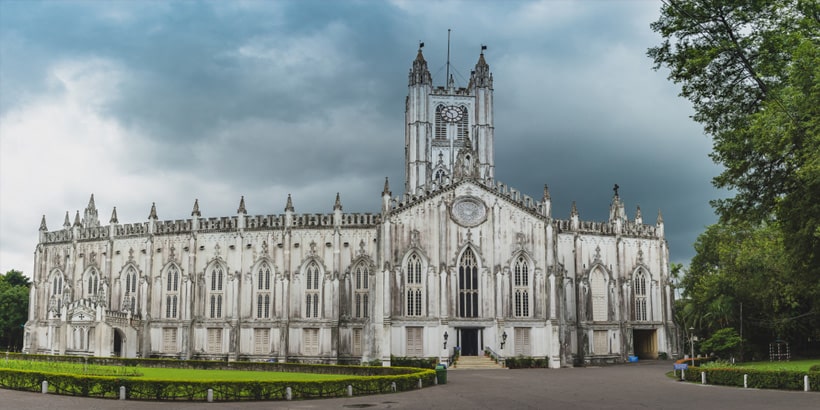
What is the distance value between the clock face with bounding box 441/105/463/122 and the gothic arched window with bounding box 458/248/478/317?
4189cm

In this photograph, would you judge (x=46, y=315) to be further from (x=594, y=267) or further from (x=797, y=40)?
(x=797, y=40)

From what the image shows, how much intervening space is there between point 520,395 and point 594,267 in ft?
113

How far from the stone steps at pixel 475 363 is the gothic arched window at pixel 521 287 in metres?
4.66

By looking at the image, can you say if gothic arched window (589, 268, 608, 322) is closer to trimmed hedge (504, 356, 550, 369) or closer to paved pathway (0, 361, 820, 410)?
trimmed hedge (504, 356, 550, 369)

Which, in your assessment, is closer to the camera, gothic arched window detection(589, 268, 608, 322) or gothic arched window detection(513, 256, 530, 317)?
gothic arched window detection(513, 256, 530, 317)

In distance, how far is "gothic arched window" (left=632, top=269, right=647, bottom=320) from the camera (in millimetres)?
65188

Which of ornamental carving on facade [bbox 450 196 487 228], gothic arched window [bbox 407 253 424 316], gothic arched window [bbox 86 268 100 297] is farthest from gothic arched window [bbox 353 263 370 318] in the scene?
gothic arched window [bbox 86 268 100 297]

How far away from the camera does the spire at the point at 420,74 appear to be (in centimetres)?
9707

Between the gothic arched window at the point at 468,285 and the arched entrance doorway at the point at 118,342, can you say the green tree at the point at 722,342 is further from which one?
the arched entrance doorway at the point at 118,342

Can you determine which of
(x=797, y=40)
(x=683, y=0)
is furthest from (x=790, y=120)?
(x=683, y=0)

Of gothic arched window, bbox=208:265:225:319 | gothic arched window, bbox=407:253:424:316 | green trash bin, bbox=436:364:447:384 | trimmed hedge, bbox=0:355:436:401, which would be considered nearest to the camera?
trimmed hedge, bbox=0:355:436:401

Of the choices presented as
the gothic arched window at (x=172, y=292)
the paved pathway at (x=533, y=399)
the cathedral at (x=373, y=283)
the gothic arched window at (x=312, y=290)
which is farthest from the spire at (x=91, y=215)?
the paved pathway at (x=533, y=399)

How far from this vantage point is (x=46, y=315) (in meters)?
69.6

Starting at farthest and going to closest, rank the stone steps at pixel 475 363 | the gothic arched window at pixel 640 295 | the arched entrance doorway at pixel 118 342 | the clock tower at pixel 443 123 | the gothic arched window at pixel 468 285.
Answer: the clock tower at pixel 443 123 < the gothic arched window at pixel 640 295 < the arched entrance doorway at pixel 118 342 < the gothic arched window at pixel 468 285 < the stone steps at pixel 475 363
